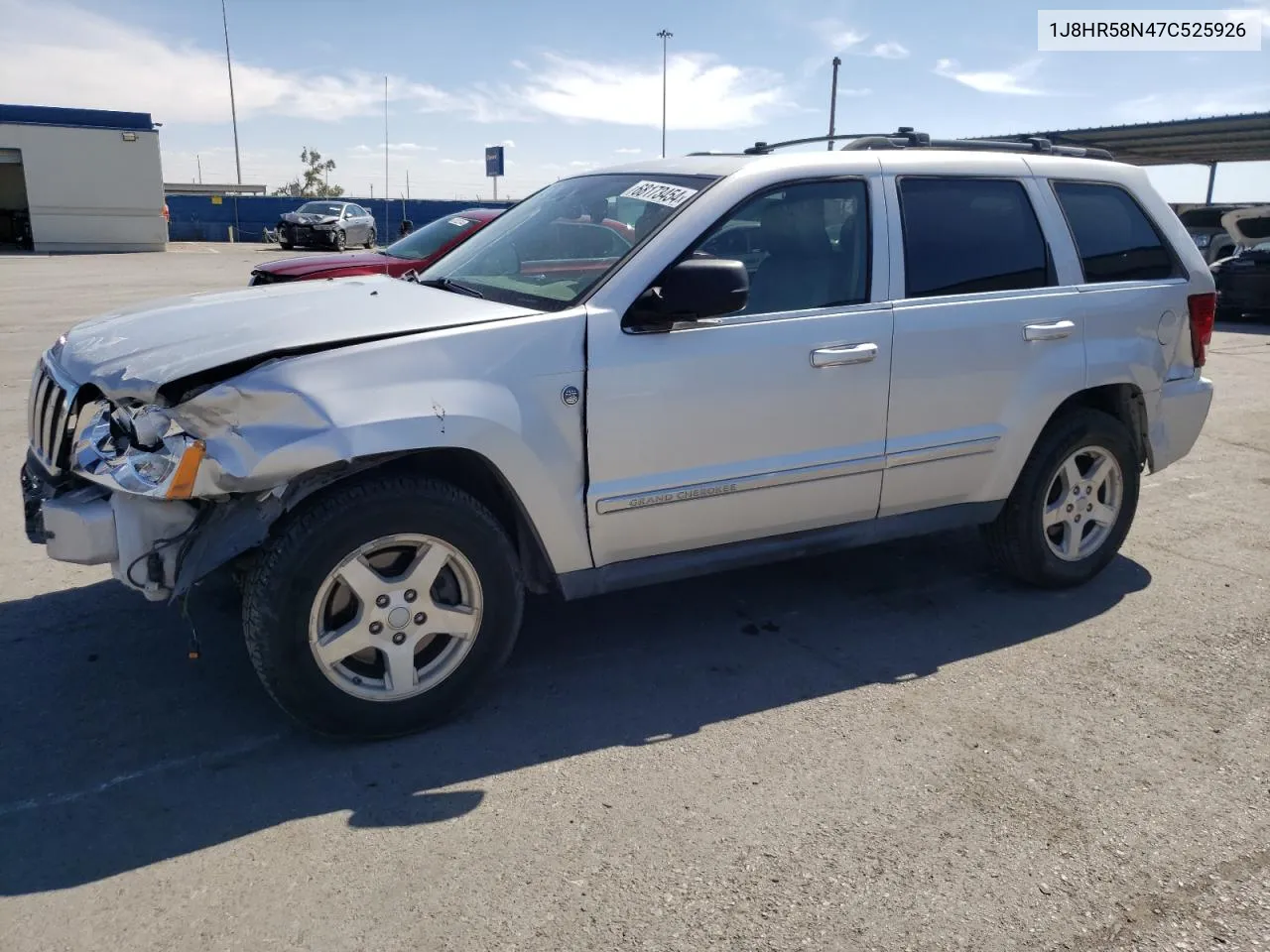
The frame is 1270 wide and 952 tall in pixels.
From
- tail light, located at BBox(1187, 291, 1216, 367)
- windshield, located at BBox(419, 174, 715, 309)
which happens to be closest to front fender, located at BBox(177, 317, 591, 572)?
windshield, located at BBox(419, 174, 715, 309)

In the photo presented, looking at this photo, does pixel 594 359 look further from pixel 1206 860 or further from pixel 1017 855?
pixel 1206 860

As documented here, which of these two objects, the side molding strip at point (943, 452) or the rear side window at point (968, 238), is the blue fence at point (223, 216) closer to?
the rear side window at point (968, 238)

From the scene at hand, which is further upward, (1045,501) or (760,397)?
(760,397)

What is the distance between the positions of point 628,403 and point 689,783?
124cm

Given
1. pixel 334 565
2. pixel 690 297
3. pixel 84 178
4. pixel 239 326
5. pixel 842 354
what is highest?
pixel 84 178

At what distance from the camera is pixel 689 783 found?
3.13m

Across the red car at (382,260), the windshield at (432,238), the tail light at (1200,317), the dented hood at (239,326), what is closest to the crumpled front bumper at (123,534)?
the dented hood at (239,326)

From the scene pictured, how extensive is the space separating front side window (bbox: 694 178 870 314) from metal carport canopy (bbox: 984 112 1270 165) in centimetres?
2033

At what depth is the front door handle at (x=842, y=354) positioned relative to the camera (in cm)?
380

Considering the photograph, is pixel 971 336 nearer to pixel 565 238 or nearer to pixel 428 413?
pixel 565 238

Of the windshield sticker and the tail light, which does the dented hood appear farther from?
Answer: the tail light

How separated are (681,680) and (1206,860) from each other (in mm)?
1739

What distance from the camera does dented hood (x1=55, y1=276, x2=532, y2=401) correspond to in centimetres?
308

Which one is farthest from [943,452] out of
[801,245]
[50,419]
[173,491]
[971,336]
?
[50,419]
